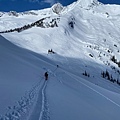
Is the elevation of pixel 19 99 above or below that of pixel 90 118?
above

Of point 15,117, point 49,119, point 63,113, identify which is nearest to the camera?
point 15,117

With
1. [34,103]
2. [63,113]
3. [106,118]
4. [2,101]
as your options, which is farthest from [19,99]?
[106,118]

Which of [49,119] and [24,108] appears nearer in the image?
[49,119]

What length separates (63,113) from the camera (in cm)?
1666

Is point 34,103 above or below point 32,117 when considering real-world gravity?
above

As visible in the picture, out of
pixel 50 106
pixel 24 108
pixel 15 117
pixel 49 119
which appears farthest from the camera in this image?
pixel 50 106

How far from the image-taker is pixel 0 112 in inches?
512

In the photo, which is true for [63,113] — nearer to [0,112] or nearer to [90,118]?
[90,118]

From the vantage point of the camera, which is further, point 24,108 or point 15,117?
point 24,108

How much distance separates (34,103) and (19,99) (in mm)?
1114

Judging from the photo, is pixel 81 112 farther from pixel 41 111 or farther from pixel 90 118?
pixel 41 111

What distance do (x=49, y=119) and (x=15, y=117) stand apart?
7.11 feet

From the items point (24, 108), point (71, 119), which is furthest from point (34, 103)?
point (71, 119)

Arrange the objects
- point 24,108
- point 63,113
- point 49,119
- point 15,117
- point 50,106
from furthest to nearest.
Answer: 1. point 50,106
2. point 63,113
3. point 24,108
4. point 49,119
5. point 15,117
